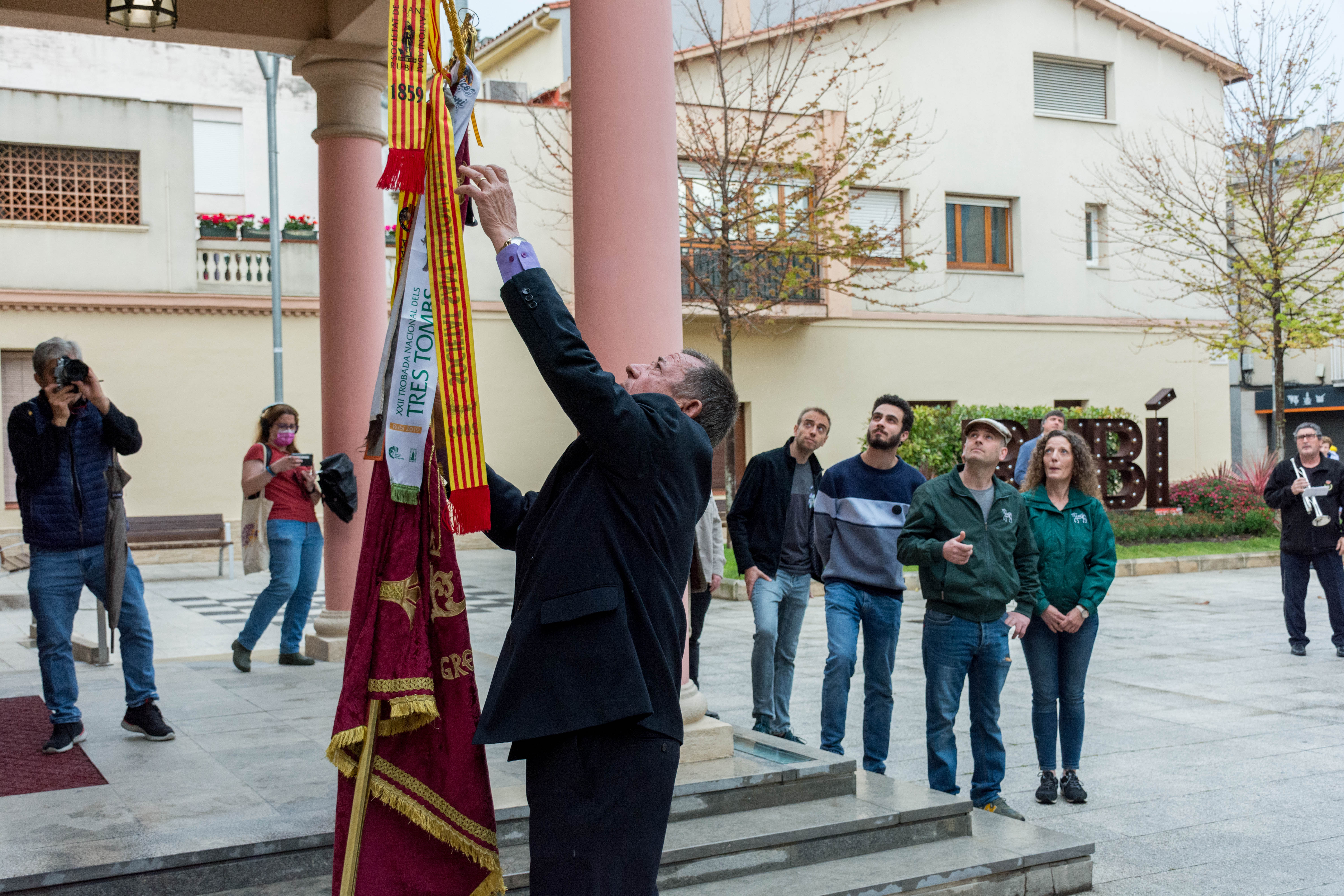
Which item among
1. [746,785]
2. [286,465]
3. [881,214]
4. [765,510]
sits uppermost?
[881,214]

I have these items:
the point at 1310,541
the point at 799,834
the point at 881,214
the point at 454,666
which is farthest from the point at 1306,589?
the point at 881,214

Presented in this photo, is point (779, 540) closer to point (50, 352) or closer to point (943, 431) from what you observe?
point (50, 352)

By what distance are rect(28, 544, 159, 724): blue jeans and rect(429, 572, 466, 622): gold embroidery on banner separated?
2994 millimetres

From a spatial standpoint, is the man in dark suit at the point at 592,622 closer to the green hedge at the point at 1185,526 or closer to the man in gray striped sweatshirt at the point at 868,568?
the man in gray striped sweatshirt at the point at 868,568

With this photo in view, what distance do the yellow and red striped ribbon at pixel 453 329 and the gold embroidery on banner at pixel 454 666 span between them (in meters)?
0.37

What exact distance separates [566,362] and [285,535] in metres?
6.10

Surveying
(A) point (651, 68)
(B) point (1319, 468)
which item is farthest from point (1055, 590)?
(B) point (1319, 468)

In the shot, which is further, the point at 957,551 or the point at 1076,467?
the point at 1076,467

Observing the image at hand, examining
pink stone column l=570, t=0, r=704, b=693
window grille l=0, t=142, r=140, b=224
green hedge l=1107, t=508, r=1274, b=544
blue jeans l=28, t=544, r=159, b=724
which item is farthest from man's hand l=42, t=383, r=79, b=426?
window grille l=0, t=142, r=140, b=224

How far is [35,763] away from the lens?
17.8 ft

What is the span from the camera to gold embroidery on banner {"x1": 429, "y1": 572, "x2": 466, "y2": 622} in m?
3.38

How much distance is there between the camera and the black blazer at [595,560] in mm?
2770

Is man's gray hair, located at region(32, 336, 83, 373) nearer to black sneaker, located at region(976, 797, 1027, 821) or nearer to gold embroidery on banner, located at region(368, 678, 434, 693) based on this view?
gold embroidery on banner, located at region(368, 678, 434, 693)

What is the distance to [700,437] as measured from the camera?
2.99 meters
